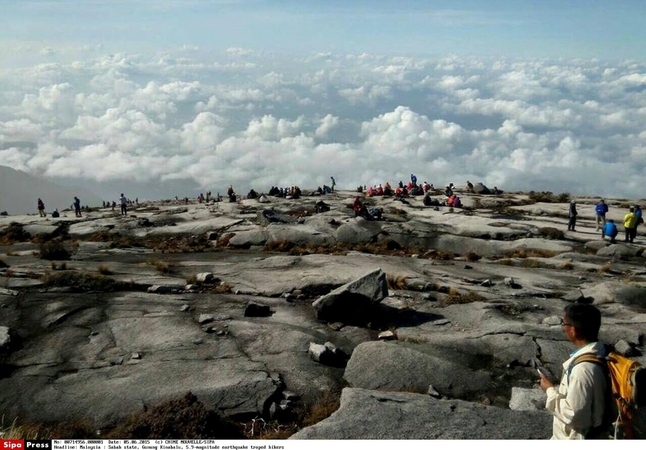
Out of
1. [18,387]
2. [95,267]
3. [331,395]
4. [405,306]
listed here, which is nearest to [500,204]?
[405,306]

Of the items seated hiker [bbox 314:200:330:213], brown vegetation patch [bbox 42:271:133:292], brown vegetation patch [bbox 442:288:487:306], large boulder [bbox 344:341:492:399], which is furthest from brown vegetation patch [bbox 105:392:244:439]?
seated hiker [bbox 314:200:330:213]

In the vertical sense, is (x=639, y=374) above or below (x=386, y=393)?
above

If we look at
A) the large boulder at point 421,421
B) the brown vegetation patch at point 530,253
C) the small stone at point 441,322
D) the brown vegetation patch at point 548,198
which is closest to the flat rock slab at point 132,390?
the large boulder at point 421,421

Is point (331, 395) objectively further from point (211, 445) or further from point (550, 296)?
point (550, 296)

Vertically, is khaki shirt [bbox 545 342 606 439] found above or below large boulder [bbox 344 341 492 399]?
above

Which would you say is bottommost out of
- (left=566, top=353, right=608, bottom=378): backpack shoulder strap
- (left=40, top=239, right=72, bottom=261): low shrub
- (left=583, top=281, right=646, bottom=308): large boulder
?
(left=583, top=281, right=646, bottom=308): large boulder

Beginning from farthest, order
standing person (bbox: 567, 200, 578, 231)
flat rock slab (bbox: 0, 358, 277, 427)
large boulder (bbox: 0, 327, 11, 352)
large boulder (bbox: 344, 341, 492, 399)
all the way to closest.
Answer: standing person (bbox: 567, 200, 578, 231), large boulder (bbox: 0, 327, 11, 352), large boulder (bbox: 344, 341, 492, 399), flat rock slab (bbox: 0, 358, 277, 427)

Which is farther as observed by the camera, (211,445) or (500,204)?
(500,204)

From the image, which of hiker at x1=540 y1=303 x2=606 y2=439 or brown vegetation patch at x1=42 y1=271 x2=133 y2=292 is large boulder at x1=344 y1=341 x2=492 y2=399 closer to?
hiker at x1=540 y1=303 x2=606 y2=439

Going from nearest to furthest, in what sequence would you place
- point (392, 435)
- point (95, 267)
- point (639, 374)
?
point (639, 374), point (392, 435), point (95, 267)
